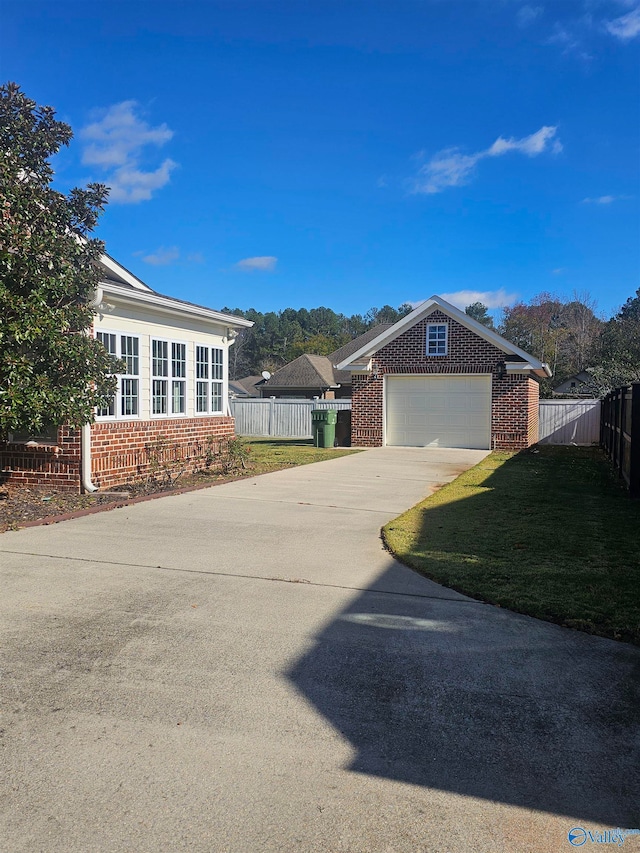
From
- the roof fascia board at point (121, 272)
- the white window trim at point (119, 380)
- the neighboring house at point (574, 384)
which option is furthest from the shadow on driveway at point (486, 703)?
the neighboring house at point (574, 384)

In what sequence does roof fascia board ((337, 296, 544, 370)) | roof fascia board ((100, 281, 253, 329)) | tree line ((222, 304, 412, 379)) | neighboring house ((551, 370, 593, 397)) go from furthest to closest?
tree line ((222, 304, 412, 379)), neighboring house ((551, 370, 593, 397)), roof fascia board ((337, 296, 544, 370)), roof fascia board ((100, 281, 253, 329))

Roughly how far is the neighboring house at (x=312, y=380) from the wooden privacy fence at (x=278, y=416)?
28.9ft

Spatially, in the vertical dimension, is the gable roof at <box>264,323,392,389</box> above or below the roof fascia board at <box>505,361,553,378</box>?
above

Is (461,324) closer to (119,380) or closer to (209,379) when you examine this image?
(209,379)

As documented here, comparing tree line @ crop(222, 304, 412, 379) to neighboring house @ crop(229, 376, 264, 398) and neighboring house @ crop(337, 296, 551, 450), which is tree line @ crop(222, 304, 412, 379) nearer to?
neighboring house @ crop(229, 376, 264, 398)

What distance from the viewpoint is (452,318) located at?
21250mm

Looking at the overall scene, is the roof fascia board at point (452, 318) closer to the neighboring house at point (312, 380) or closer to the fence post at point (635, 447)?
the fence post at point (635, 447)

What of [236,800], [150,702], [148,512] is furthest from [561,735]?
[148,512]

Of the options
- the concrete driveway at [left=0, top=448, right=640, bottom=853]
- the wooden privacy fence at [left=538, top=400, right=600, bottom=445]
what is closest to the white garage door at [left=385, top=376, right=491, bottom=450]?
the wooden privacy fence at [left=538, top=400, right=600, bottom=445]

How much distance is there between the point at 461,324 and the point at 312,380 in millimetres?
18046

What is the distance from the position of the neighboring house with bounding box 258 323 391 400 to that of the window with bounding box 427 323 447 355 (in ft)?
53.4

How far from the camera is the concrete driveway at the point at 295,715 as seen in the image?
2.76 m

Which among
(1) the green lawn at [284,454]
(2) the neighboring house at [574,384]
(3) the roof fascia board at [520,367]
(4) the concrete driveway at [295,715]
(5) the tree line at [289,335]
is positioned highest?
(5) the tree line at [289,335]

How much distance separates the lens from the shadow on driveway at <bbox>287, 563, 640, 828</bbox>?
120 inches
